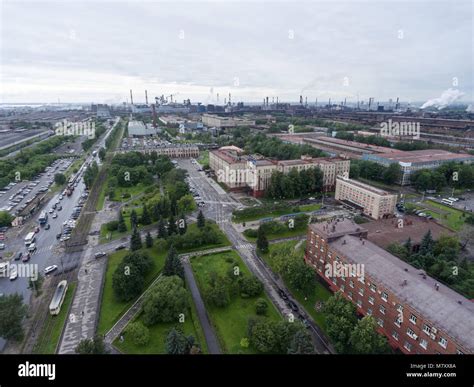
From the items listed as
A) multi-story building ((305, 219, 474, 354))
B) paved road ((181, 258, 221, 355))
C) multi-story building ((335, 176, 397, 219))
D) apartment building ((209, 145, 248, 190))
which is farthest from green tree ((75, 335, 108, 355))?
apartment building ((209, 145, 248, 190))

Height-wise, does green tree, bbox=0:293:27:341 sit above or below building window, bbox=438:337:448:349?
below

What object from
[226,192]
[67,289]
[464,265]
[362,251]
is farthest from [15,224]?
[464,265]

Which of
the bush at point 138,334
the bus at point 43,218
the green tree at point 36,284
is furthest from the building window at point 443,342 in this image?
→ the bus at point 43,218

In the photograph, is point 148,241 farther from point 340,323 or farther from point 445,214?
point 445,214

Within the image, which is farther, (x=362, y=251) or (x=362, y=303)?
(x=362, y=251)

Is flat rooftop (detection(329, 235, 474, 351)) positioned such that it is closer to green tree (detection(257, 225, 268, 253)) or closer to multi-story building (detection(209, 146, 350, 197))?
green tree (detection(257, 225, 268, 253))
